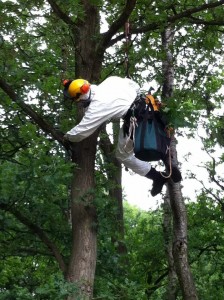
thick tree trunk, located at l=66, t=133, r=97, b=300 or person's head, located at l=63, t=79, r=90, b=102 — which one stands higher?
person's head, located at l=63, t=79, r=90, b=102

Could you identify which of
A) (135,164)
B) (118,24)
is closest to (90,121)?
(118,24)

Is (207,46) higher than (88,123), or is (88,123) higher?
(207,46)

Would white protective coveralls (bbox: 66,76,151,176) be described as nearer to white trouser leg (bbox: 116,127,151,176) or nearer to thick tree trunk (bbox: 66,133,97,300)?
thick tree trunk (bbox: 66,133,97,300)

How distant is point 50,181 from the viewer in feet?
17.9

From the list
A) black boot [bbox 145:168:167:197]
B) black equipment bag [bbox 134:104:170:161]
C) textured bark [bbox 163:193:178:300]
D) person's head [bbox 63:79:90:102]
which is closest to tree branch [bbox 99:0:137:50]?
person's head [bbox 63:79:90:102]

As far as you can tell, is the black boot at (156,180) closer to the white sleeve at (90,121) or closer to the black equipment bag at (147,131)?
the black equipment bag at (147,131)

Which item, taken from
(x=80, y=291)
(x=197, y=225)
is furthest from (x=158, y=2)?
(x=197, y=225)

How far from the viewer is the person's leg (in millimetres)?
6016

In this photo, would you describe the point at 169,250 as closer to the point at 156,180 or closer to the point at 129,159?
the point at 156,180

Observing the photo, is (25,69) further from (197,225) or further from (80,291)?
(197,225)

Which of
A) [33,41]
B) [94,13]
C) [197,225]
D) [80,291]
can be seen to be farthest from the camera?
[197,225]

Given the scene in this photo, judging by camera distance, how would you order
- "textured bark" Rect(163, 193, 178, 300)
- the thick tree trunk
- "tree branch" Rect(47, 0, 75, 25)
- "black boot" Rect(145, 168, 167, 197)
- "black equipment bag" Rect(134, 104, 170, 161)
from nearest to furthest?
the thick tree trunk → "black equipment bag" Rect(134, 104, 170, 161) → "tree branch" Rect(47, 0, 75, 25) → "black boot" Rect(145, 168, 167, 197) → "textured bark" Rect(163, 193, 178, 300)

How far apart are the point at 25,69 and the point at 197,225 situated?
22.7 feet

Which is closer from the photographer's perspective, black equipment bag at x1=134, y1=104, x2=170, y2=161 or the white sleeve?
the white sleeve
